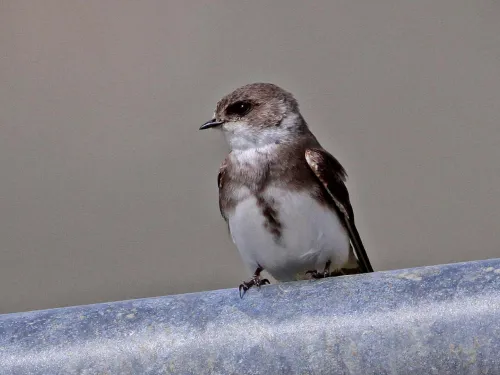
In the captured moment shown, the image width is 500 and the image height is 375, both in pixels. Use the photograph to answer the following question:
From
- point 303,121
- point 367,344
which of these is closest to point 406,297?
point 367,344

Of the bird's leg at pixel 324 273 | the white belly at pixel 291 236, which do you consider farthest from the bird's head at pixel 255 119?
the bird's leg at pixel 324 273

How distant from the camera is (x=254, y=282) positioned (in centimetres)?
108

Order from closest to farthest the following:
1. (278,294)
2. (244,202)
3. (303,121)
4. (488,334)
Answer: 1. (488,334)
2. (278,294)
3. (244,202)
4. (303,121)

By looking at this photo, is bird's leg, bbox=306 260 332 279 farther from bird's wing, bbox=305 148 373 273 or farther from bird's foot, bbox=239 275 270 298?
bird's foot, bbox=239 275 270 298

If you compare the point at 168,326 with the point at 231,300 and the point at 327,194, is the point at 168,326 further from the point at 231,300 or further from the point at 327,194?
the point at 327,194

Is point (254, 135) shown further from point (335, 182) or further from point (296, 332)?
point (296, 332)

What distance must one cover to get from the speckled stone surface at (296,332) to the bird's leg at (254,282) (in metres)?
0.03

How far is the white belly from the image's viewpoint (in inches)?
51.9

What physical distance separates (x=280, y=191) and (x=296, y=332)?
64 centimetres

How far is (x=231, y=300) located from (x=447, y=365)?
180 mm

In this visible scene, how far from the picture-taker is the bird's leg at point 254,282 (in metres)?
0.75

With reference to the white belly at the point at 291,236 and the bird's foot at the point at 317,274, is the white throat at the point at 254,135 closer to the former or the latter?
the white belly at the point at 291,236

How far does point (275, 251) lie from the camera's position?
1.38 metres

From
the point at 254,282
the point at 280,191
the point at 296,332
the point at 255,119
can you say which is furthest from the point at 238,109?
the point at 296,332
